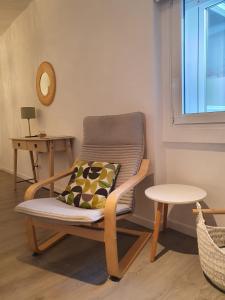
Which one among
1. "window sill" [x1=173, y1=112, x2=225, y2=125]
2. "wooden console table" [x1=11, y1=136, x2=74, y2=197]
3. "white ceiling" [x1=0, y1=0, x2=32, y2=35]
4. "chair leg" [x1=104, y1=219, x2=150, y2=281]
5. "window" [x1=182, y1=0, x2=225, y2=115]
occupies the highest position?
"white ceiling" [x1=0, y1=0, x2=32, y2=35]

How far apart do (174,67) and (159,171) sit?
791 millimetres

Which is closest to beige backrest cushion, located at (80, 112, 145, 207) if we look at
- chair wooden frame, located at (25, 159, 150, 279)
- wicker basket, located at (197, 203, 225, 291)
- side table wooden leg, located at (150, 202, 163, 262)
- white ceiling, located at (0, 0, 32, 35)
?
chair wooden frame, located at (25, 159, 150, 279)

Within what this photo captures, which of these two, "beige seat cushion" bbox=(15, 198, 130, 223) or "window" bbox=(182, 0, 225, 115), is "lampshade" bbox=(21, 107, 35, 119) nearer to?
"beige seat cushion" bbox=(15, 198, 130, 223)

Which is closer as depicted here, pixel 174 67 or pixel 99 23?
pixel 174 67

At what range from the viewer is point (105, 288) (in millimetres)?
1344

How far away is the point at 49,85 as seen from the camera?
309cm

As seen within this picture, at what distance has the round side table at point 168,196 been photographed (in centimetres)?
143

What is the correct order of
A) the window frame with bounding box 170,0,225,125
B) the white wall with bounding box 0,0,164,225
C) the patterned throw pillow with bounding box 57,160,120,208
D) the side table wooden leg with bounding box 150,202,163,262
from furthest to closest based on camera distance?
the white wall with bounding box 0,0,164,225
the window frame with bounding box 170,0,225,125
the patterned throw pillow with bounding box 57,160,120,208
the side table wooden leg with bounding box 150,202,163,262

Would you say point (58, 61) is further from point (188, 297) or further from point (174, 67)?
point (188, 297)

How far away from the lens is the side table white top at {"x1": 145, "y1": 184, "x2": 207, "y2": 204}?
1.43m

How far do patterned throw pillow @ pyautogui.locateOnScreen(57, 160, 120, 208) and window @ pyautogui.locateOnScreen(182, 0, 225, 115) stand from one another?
0.72 metres

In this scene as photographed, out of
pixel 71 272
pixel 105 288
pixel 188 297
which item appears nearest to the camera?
pixel 188 297

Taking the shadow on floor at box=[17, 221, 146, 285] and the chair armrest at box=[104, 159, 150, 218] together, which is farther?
the shadow on floor at box=[17, 221, 146, 285]

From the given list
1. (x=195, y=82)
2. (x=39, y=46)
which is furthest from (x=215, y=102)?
(x=39, y=46)
